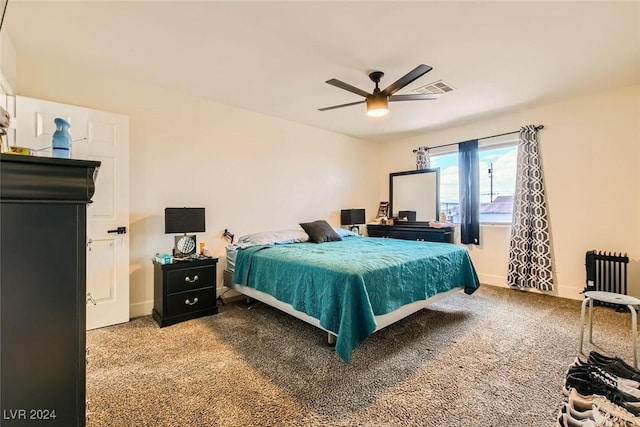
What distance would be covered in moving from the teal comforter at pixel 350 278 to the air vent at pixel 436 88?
1.84 m

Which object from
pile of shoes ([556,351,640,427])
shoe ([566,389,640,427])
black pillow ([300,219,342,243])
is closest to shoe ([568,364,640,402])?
pile of shoes ([556,351,640,427])

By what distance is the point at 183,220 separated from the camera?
10.2ft

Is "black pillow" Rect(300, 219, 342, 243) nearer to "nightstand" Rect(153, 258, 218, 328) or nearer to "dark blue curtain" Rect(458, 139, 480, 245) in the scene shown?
"nightstand" Rect(153, 258, 218, 328)

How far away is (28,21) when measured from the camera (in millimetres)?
2166

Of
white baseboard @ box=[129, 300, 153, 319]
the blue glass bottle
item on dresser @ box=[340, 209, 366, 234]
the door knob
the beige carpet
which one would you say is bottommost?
the beige carpet

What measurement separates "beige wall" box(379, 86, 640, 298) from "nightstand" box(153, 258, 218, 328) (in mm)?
4172

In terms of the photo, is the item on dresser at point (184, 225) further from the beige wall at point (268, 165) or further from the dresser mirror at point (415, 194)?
the dresser mirror at point (415, 194)

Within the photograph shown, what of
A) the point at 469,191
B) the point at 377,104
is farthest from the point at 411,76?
the point at 469,191

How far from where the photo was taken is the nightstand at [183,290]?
2.88 m

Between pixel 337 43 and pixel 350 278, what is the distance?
6.39ft

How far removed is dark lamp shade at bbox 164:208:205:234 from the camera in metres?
3.03

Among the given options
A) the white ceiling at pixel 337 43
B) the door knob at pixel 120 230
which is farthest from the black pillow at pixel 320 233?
the door knob at pixel 120 230

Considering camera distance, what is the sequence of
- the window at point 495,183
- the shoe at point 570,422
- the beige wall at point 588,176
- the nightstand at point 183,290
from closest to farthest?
the shoe at point 570,422 → the nightstand at point 183,290 → the beige wall at point 588,176 → the window at point 495,183

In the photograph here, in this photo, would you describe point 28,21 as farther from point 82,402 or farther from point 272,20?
point 82,402
